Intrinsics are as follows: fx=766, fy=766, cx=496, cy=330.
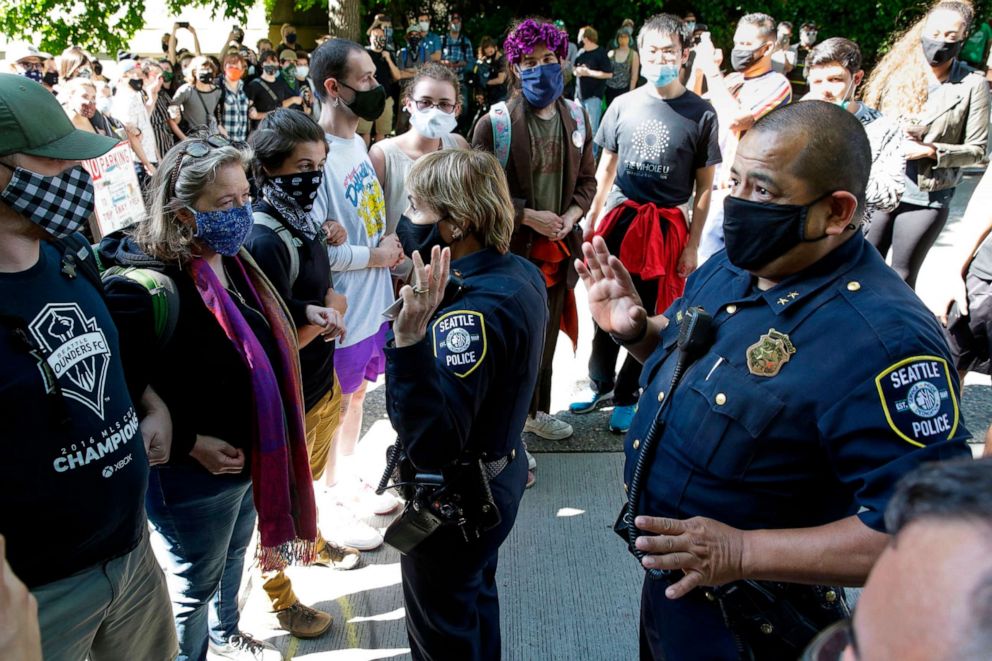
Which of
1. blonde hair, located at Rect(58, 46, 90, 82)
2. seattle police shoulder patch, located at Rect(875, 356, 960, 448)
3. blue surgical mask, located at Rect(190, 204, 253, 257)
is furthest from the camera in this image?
blonde hair, located at Rect(58, 46, 90, 82)

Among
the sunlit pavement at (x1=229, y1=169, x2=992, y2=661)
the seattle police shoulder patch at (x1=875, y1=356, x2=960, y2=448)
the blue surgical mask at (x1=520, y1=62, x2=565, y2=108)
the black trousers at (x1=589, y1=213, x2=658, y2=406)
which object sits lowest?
the sunlit pavement at (x1=229, y1=169, x2=992, y2=661)

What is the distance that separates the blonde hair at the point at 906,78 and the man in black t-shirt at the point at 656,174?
4.77ft

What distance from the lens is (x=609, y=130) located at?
4539 mm

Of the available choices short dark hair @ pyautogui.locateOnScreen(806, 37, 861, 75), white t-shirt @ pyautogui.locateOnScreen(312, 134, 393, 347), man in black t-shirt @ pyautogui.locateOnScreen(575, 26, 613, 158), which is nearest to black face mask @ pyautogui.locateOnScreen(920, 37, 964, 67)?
short dark hair @ pyautogui.locateOnScreen(806, 37, 861, 75)

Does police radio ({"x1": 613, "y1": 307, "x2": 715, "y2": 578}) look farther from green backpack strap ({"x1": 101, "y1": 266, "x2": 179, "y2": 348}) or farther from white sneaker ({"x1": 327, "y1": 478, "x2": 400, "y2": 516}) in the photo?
white sneaker ({"x1": 327, "y1": 478, "x2": 400, "y2": 516})

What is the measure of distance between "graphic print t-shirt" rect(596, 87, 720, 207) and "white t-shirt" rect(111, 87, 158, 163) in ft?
18.0

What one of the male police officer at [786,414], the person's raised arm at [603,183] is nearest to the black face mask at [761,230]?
the male police officer at [786,414]

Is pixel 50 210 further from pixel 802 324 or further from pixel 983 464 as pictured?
pixel 983 464

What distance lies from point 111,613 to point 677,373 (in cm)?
157

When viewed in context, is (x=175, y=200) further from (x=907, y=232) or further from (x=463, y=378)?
(x=907, y=232)

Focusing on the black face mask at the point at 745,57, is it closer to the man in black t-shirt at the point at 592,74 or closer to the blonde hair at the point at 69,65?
the blonde hair at the point at 69,65

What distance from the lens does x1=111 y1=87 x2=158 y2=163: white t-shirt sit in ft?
25.3

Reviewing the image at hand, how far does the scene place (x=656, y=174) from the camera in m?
4.32

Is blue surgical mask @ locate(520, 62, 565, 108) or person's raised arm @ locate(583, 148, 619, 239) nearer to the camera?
blue surgical mask @ locate(520, 62, 565, 108)
